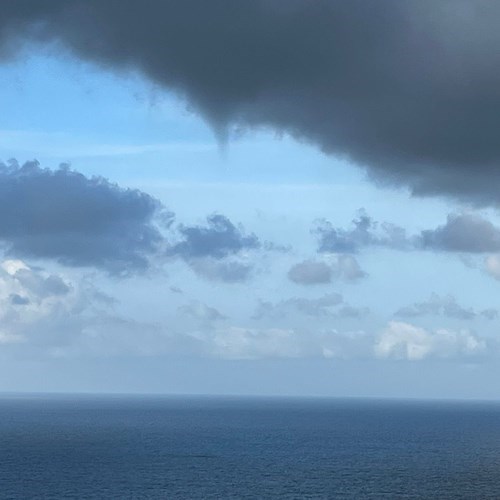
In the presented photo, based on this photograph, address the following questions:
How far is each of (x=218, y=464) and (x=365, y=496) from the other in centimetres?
5174

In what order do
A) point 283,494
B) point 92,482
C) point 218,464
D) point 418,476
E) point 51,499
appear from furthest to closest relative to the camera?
point 218,464 < point 418,476 < point 92,482 < point 283,494 < point 51,499

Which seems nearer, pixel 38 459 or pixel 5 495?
pixel 5 495

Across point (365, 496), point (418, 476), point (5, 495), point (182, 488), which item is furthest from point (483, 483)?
point (5, 495)

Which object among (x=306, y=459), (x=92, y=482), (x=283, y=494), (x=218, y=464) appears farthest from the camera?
(x=306, y=459)

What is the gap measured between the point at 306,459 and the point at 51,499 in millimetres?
78616

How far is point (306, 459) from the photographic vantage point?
18900cm

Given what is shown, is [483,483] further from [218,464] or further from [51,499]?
[51,499]

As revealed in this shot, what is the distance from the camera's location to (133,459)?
18150 cm

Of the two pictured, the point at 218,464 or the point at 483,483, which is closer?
the point at 483,483

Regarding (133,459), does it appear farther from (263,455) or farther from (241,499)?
(241,499)

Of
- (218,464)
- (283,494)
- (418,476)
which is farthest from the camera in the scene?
(218,464)

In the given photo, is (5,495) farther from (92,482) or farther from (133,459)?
(133,459)

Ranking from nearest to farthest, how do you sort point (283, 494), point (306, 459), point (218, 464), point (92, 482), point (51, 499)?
point (51, 499) < point (283, 494) < point (92, 482) < point (218, 464) < point (306, 459)

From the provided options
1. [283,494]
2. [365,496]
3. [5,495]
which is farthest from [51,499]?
[365,496]
